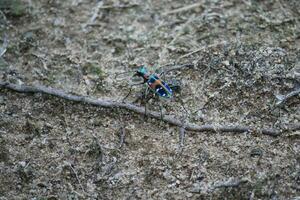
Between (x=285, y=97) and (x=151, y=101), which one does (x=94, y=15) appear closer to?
(x=151, y=101)

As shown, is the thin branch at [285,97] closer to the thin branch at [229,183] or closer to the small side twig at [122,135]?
the thin branch at [229,183]

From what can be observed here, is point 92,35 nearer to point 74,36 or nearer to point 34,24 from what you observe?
point 74,36

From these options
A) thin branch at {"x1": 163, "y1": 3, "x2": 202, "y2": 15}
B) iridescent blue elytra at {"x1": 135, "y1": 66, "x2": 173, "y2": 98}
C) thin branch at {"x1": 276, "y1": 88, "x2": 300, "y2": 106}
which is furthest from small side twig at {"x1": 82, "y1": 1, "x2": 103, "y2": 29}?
thin branch at {"x1": 276, "y1": 88, "x2": 300, "y2": 106}

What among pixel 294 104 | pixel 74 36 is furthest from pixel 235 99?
pixel 74 36

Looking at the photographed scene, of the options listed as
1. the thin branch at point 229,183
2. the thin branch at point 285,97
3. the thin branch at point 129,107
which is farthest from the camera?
the thin branch at point 285,97

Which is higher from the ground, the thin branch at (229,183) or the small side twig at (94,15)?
the small side twig at (94,15)

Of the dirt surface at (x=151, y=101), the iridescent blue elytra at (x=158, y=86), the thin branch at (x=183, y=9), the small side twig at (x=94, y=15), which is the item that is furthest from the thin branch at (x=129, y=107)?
the thin branch at (x=183, y=9)

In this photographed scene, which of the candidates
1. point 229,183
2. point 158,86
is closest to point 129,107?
point 158,86

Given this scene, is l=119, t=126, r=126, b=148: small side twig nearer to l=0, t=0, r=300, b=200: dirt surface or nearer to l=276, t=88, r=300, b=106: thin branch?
l=0, t=0, r=300, b=200: dirt surface
